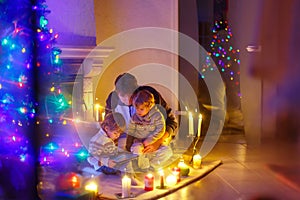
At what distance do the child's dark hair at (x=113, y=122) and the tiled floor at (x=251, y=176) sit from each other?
548mm

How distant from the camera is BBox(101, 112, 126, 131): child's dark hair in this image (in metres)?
2.58

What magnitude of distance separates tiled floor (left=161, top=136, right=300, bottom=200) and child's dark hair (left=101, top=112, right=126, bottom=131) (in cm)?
55

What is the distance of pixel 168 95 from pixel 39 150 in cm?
140

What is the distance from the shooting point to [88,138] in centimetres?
298

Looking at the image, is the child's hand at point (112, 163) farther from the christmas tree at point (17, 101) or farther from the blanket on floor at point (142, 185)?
the christmas tree at point (17, 101)

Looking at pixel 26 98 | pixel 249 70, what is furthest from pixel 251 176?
pixel 26 98

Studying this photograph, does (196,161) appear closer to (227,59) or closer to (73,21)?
(73,21)

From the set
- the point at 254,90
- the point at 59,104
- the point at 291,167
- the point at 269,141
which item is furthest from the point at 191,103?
the point at 59,104

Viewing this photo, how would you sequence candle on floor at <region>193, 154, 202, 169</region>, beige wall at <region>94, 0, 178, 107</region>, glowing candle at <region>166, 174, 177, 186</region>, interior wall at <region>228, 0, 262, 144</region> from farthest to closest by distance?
beige wall at <region>94, 0, 178, 107</region> → interior wall at <region>228, 0, 262, 144</region> → candle on floor at <region>193, 154, 202, 169</region> → glowing candle at <region>166, 174, 177, 186</region>

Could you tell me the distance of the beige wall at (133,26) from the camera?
3.48m

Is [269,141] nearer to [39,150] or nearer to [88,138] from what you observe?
[88,138]

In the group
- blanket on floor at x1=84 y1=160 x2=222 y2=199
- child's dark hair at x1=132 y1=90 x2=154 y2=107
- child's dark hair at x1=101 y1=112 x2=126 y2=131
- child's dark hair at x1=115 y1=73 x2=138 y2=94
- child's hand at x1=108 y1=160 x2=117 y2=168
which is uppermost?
child's dark hair at x1=115 y1=73 x2=138 y2=94

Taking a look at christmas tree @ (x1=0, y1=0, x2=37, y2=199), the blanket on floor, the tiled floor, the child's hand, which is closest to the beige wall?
the tiled floor

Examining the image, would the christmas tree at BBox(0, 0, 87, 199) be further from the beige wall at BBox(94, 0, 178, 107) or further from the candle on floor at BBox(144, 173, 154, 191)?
the beige wall at BBox(94, 0, 178, 107)
